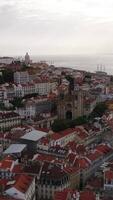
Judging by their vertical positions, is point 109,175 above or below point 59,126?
above

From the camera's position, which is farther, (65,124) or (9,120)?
(9,120)

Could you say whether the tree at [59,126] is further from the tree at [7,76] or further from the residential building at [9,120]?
the tree at [7,76]

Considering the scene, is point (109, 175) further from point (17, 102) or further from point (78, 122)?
point (17, 102)

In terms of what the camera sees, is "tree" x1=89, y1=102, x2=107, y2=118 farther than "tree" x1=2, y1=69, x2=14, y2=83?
No

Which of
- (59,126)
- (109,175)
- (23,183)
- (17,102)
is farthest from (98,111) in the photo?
(23,183)

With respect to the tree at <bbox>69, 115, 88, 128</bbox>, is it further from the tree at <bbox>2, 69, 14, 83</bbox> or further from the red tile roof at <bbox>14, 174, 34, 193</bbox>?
the tree at <bbox>2, 69, 14, 83</bbox>

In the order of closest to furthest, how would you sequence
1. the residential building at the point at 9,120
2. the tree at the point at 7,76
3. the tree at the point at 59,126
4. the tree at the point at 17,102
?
1. the tree at the point at 59,126
2. the residential building at the point at 9,120
3. the tree at the point at 17,102
4. the tree at the point at 7,76

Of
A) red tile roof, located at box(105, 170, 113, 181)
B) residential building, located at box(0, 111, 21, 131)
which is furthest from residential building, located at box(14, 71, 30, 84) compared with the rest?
red tile roof, located at box(105, 170, 113, 181)

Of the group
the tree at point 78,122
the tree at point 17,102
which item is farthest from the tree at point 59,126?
the tree at point 17,102

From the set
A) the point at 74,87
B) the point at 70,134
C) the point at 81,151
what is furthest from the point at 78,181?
the point at 74,87

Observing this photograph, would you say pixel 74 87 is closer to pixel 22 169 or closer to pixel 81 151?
pixel 81 151

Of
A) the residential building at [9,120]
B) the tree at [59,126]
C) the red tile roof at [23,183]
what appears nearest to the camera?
the red tile roof at [23,183]
